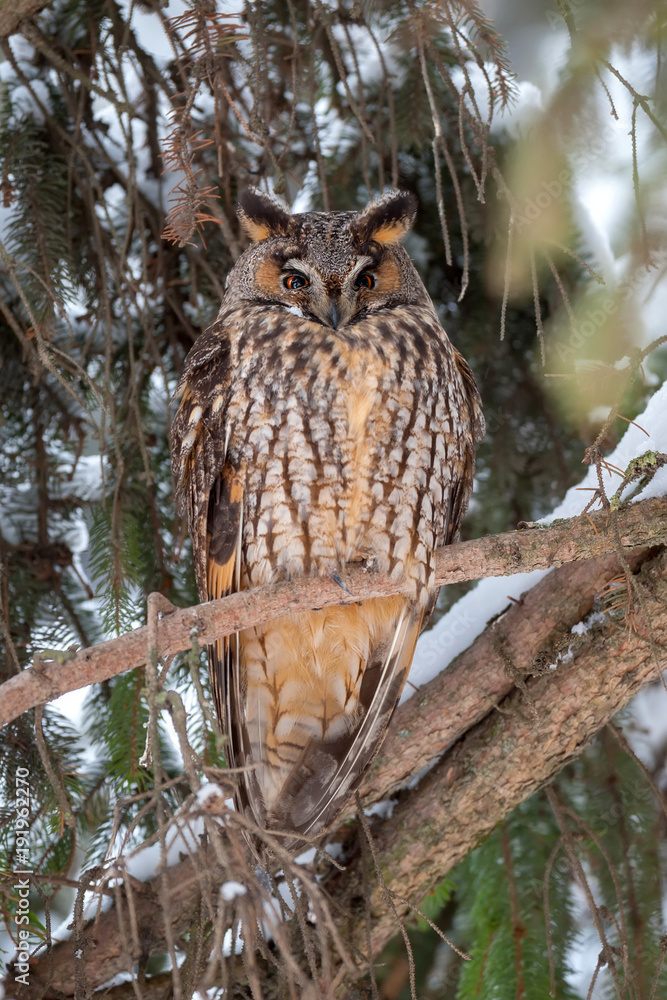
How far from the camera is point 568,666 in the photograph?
180 cm

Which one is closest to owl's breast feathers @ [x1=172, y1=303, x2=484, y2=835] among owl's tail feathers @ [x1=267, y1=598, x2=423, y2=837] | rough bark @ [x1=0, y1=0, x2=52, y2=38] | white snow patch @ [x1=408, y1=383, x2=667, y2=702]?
owl's tail feathers @ [x1=267, y1=598, x2=423, y2=837]

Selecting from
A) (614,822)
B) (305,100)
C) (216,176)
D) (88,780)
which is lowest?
(614,822)

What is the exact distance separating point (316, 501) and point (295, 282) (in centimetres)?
55

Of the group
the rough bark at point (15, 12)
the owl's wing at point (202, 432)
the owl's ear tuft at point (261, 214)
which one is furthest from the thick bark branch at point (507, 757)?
the rough bark at point (15, 12)

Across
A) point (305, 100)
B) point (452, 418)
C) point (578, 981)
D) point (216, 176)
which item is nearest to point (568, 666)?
point (452, 418)

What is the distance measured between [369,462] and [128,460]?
82 centimetres

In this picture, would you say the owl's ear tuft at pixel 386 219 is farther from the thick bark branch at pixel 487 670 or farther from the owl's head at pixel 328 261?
the thick bark branch at pixel 487 670

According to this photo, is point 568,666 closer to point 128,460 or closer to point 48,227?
point 128,460

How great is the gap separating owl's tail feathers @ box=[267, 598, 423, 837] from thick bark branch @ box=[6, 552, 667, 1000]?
0.27 ft

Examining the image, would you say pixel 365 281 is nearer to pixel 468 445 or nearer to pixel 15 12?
pixel 468 445

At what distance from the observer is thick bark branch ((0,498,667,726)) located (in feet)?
4.30

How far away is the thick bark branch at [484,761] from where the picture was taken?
177 cm

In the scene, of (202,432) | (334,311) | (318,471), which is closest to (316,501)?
(318,471)

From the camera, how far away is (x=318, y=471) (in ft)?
5.65
